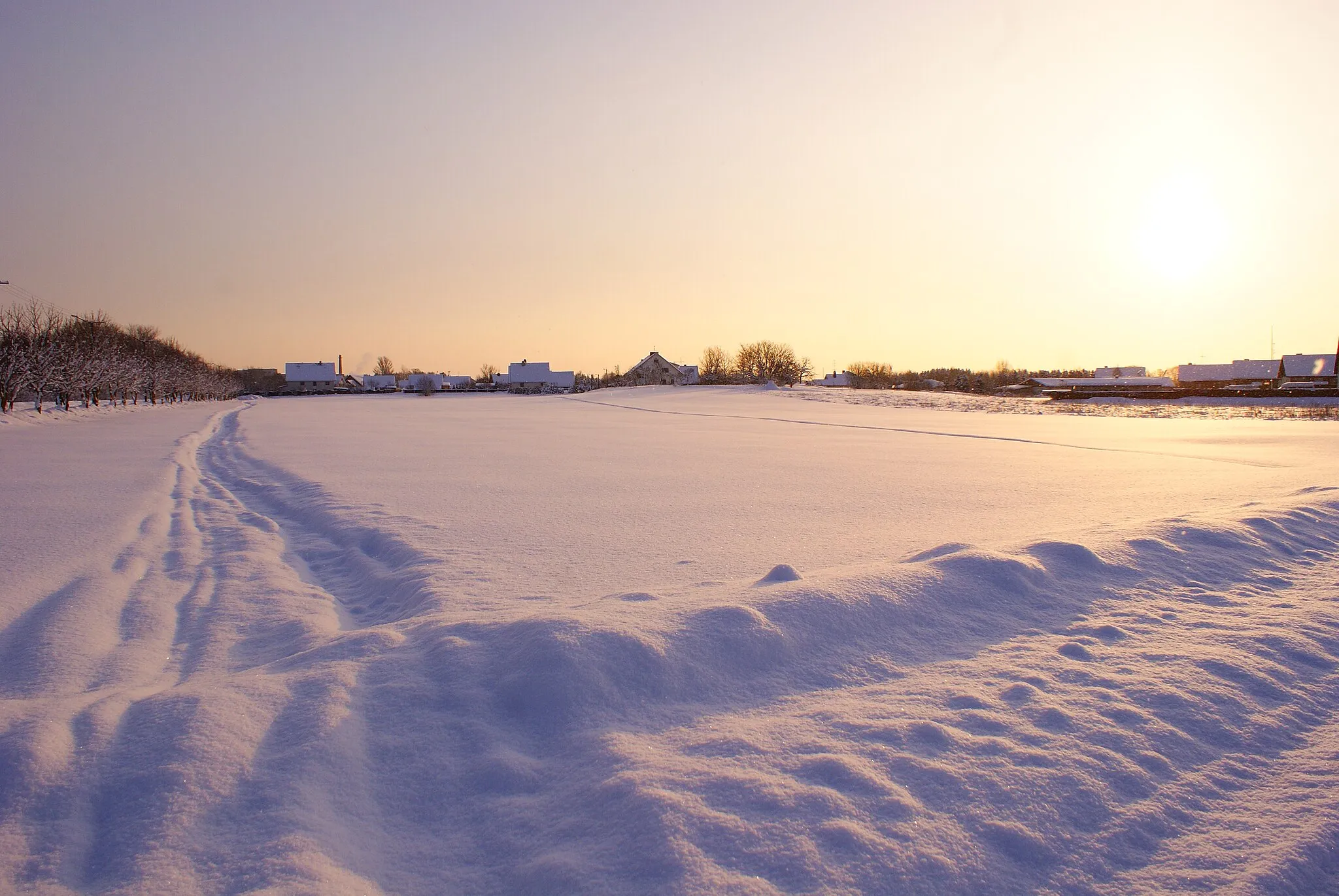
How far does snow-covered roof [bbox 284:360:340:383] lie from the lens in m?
118

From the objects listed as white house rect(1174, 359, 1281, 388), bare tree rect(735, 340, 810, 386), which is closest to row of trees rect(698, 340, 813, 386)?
bare tree rect(735, 340, 810, 386)

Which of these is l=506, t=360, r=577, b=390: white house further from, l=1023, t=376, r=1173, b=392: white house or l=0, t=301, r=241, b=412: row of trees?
l=1023, t=376, r=1173, b=392: white house

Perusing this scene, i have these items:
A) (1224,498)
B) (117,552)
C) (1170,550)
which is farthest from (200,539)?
(1224,498)

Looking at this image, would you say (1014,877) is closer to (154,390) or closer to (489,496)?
(489,496)

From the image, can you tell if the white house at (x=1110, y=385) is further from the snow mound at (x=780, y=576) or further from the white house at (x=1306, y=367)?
the snow mound at (x=780, y=576)

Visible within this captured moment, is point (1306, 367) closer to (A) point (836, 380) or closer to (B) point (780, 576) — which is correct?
(A) point (836, 380)

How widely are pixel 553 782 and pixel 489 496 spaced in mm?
5940

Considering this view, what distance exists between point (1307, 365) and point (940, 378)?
130 ft

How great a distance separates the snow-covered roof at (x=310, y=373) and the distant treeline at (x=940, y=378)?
8526 centimetres

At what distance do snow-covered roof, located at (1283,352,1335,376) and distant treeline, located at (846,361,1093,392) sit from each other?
25.9 metres

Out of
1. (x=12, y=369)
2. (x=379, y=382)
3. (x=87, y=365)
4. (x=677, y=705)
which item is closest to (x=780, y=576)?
(x=677, y=705)

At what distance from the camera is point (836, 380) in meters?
104

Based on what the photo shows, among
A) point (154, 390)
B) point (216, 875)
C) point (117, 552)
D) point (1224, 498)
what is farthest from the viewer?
point (154, 390)

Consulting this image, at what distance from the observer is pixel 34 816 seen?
6.87 feet
